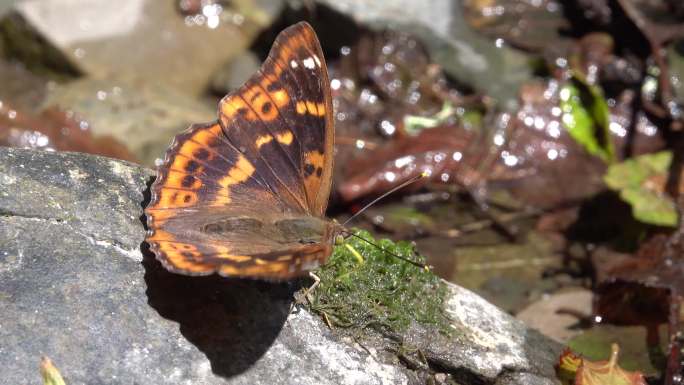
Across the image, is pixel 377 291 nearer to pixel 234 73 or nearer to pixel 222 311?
pixel 222 311

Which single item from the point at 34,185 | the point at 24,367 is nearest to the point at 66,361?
the point at 24,367

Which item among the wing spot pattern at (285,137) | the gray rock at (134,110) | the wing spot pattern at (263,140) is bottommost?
the gray rock at (134,110)

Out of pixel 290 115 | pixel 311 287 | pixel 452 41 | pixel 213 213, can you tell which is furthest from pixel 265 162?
pixel 452 41

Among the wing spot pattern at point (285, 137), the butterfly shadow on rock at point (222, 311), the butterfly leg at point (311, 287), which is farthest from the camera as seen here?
the wing spot pattern at point (285, 137)

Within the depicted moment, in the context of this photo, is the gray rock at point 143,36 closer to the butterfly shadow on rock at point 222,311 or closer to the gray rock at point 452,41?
the gray rock at point 452,41

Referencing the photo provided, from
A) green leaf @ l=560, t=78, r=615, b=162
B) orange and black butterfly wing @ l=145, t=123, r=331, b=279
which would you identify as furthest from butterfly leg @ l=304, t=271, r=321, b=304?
green leaf @ l=560, t=78, r=615, b=162

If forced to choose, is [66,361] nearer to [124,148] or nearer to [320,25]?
[124,148]

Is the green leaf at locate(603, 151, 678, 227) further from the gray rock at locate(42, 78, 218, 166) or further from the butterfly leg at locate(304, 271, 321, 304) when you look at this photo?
the gray rock at locate(42, 78, 218, 166)

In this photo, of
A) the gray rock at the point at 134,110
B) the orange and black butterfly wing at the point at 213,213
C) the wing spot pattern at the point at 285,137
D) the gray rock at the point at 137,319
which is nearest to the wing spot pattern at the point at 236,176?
the orange and black butterfly wing at the point at 213,213
